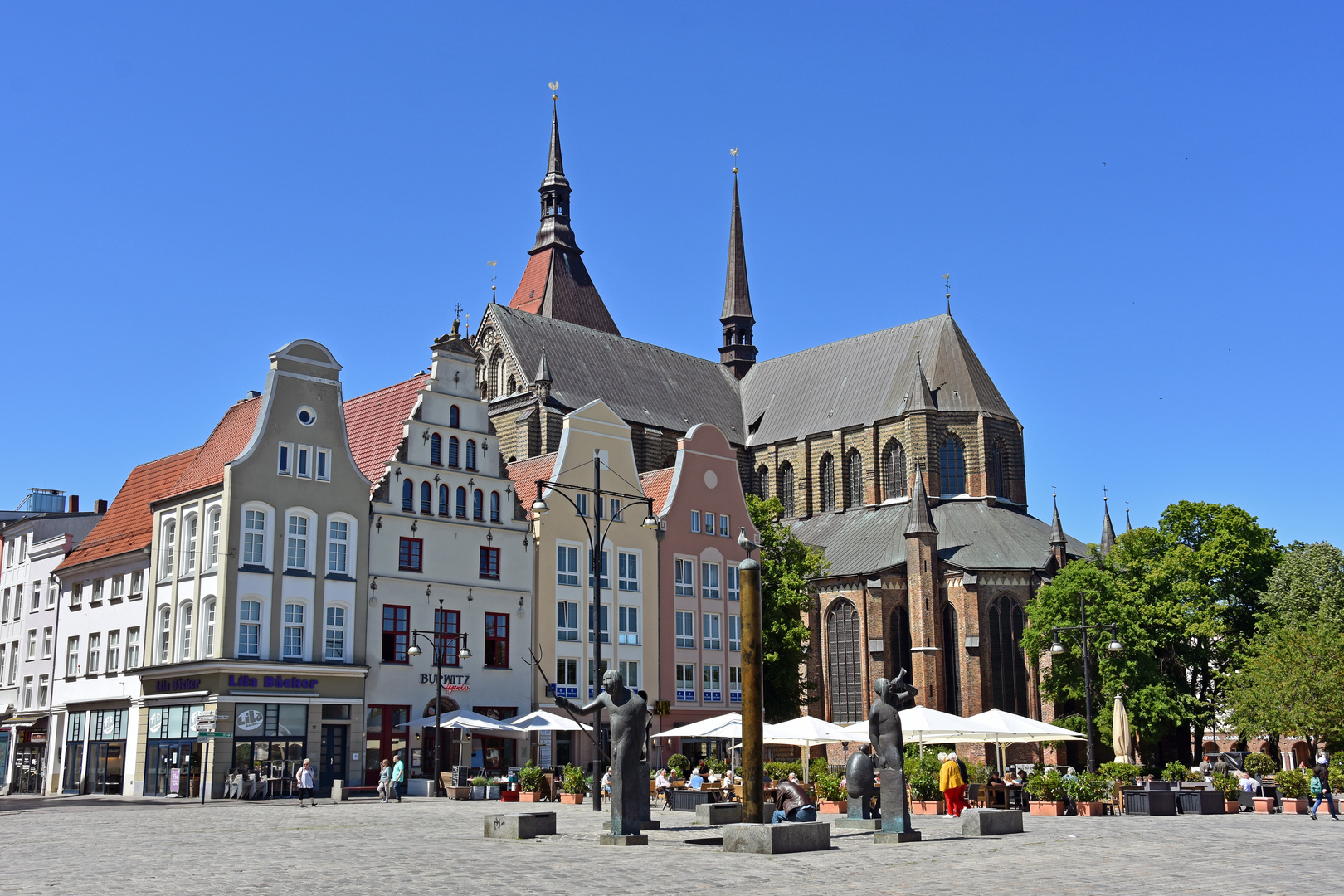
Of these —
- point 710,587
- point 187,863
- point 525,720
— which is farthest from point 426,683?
point 187,863

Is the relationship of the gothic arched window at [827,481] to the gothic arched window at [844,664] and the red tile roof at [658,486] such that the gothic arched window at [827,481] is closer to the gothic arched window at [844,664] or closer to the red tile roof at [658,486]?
the gothic arched window at [844,664]

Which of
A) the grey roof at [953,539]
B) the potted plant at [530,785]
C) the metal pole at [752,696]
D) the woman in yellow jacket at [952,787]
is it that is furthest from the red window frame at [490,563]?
the metal pole at [752,696]

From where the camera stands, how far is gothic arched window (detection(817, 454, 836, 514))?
76312 mm

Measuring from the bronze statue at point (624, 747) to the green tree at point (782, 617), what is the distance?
99.8 feet

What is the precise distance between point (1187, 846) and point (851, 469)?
187 ft

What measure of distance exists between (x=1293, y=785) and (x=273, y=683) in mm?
26683

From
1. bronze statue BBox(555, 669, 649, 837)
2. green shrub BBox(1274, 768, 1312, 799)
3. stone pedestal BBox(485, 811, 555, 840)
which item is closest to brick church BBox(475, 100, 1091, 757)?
green shrub BBox(1274, 768, 1312, 799)

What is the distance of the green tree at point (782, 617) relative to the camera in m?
51.3

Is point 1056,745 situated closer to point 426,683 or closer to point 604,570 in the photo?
point 604,570

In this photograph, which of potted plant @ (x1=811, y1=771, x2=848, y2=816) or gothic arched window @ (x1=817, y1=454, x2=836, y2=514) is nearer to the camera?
potted plant @ (x1=811, y1=771, x2=848, y2=816)

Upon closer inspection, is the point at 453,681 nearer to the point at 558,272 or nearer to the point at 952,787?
the point at 952,787

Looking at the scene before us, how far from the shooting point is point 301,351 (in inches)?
1602

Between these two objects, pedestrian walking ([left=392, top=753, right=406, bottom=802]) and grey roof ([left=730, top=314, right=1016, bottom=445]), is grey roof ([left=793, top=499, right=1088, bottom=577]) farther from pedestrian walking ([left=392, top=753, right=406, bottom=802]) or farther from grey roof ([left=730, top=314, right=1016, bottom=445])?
pedestrian walking ([left=392, top=753, right=406, bottom=802])

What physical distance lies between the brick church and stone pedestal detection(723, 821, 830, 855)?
45.0 meters
